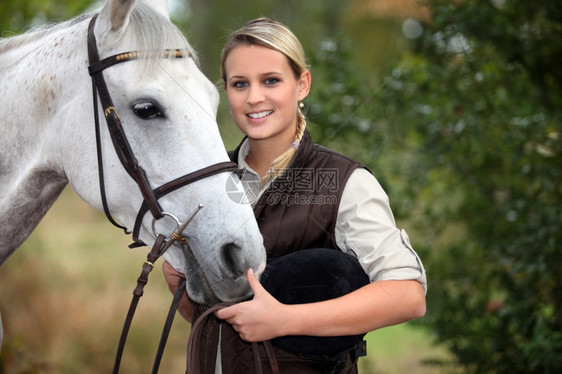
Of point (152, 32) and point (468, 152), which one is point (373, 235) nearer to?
point (152, 32)

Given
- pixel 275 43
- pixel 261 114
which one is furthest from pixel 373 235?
pixel 275 43

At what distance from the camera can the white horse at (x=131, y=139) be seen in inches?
61.4

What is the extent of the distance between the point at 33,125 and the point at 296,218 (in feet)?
3.57

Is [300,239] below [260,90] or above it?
below

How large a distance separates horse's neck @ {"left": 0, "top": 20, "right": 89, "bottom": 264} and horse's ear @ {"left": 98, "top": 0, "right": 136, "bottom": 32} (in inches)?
5.4

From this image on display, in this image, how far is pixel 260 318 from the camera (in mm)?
1328

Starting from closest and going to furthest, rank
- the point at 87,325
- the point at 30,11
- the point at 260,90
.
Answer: the point at 260,90
the point at 30,11
the point at 87,325

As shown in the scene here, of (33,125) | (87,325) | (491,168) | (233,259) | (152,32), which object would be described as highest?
(152,32)

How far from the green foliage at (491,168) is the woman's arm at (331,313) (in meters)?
1.99

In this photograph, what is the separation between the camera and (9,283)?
532 centimetres

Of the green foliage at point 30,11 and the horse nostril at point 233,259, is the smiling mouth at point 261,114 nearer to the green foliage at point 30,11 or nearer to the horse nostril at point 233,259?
the horse nostril at point 233,259

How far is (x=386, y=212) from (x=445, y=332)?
8.66 feet

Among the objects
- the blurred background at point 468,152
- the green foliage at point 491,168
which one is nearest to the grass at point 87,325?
the blurred background at point 468,152

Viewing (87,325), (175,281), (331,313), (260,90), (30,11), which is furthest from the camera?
(87,325)
